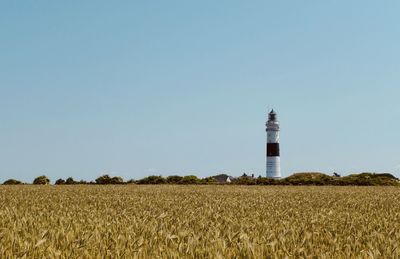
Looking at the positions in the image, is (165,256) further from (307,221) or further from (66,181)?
(66,181)

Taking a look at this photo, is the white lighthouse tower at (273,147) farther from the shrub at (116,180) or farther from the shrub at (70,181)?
the shrub at (70,181)

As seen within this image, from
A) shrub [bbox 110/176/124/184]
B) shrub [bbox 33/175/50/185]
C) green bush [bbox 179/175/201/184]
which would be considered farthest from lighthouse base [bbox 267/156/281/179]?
shrub [bbox 33/175/50/185]

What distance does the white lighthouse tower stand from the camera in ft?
321

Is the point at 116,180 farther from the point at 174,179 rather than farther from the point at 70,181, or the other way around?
the point at 174,179

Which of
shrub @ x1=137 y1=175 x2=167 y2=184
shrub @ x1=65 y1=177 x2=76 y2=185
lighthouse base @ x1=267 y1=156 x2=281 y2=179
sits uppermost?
lighthouse base @ x1=267 y1=156 x2=281 y2=179

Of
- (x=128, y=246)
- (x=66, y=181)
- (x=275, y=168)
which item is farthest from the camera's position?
(x=275, y=168)

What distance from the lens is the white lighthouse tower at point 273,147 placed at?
9775cm

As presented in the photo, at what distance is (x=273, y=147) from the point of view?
101688 millimetres

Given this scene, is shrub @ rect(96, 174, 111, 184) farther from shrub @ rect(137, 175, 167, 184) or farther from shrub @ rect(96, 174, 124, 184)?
shrub @ rect(137, 175, 167, 184)

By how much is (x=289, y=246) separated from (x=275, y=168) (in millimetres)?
91745

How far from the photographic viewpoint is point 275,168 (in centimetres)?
9769

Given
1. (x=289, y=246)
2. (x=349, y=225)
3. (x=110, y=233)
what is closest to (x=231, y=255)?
(x=289, y=246)

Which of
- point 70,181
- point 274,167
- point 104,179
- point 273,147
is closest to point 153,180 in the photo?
point 104,179

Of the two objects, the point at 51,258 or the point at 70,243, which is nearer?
the point at 51,258
